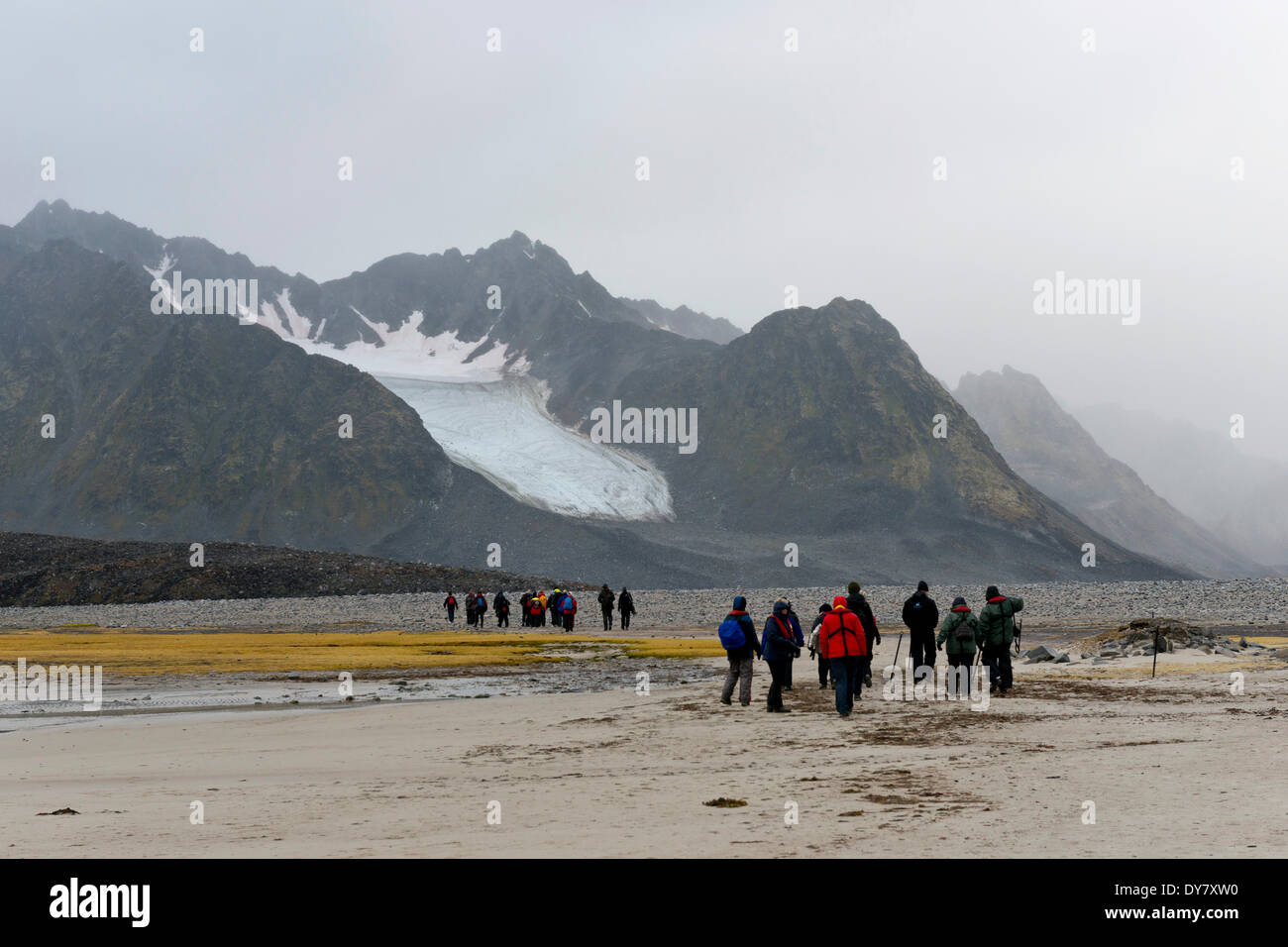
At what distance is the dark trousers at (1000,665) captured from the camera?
20689 millimetres

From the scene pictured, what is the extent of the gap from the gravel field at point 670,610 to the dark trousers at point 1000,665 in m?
33.8

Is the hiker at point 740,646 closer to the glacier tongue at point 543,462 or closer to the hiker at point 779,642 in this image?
the hiker at point 779,642

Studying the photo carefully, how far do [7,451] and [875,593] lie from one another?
486ft

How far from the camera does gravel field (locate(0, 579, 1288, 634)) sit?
59.4 metres

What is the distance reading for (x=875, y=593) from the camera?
294ft

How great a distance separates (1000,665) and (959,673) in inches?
37.3

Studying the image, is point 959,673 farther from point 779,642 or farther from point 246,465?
point 246,465

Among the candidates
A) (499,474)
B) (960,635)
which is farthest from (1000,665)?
(499,474)

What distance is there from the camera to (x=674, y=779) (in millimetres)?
12508

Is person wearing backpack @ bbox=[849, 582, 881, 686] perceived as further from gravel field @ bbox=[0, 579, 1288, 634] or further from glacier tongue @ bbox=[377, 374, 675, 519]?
glacier tongue @ bbox=[377, 374, 675, 519]

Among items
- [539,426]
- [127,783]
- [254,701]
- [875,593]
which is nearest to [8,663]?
[254,701]
